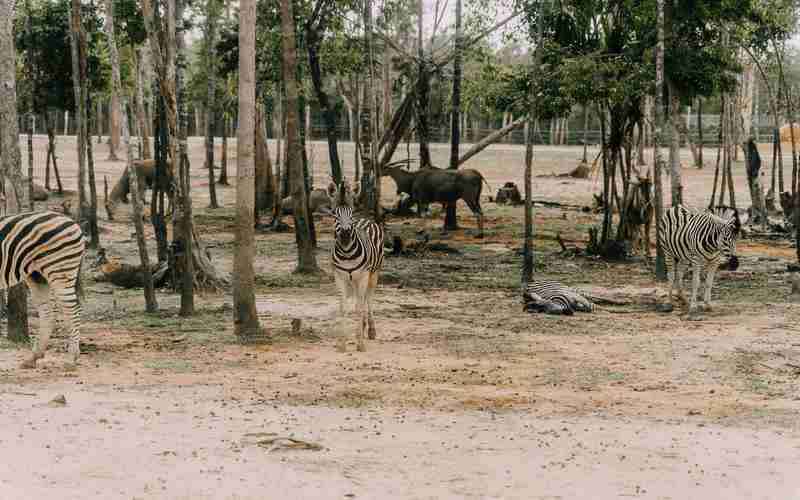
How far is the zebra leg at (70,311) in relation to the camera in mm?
12719

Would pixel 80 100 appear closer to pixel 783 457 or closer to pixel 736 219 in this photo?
pixel 736 219

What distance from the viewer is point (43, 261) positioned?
12.6 m

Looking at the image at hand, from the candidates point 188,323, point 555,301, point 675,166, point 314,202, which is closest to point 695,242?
point 555,301

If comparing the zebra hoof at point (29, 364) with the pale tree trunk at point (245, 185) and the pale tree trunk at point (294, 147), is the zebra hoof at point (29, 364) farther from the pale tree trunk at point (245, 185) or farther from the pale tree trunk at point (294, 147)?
the pale tree trunk at point (294, 147)

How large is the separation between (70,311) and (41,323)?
34 centimetres

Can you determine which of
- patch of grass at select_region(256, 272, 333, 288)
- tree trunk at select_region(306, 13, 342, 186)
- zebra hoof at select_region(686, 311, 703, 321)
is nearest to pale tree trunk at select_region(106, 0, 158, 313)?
patch of grass at select_region(256, 272, 333, 288)

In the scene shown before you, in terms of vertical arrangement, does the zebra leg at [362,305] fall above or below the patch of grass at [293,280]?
above


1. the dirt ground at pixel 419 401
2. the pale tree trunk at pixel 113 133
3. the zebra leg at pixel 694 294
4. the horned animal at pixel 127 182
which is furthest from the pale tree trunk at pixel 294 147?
the pale tree trunk at pixel 113 133

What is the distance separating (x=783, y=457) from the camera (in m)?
9.11

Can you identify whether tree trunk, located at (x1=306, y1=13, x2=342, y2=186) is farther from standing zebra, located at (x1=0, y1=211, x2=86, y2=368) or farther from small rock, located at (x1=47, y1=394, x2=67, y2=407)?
small rock, located at (x1=47, y1=394, x2=67, y2=407)

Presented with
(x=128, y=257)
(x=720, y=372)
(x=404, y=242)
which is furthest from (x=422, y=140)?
(x=720, y=372)

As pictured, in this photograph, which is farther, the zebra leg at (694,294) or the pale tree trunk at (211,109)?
the pale tree trunk at (211,109)

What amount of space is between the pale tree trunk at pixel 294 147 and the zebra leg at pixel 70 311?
24.8 ft

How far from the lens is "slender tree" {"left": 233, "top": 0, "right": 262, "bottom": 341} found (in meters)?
14.5
